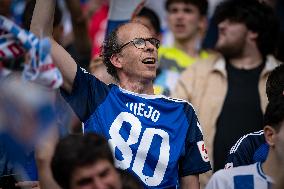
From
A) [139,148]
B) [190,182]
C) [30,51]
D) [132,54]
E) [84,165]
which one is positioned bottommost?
[190,182]

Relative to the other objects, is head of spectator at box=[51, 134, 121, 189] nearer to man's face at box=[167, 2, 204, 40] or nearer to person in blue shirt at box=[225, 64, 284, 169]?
person in blue shirt at box=[225, 64, 284, 169]

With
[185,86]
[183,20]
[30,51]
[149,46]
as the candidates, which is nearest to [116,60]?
[149,46]

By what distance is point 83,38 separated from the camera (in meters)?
8.03

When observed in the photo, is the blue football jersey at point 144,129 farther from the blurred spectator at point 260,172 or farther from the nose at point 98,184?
the nose at point 98,184

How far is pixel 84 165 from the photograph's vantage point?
4.41 m

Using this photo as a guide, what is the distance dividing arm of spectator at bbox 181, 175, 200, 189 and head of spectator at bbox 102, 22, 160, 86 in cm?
63

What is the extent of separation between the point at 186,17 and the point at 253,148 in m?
3.03

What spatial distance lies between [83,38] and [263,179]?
11.6 ft

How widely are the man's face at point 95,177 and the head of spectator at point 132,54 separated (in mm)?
1507

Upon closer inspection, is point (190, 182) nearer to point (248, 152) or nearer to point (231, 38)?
point (248, 152)

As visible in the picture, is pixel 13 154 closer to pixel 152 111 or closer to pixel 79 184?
pixel 79 184

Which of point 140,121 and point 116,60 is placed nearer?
point 140,121

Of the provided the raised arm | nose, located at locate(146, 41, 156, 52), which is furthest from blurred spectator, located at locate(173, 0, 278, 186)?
the raised arm

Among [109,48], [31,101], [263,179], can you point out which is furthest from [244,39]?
[31,101]
